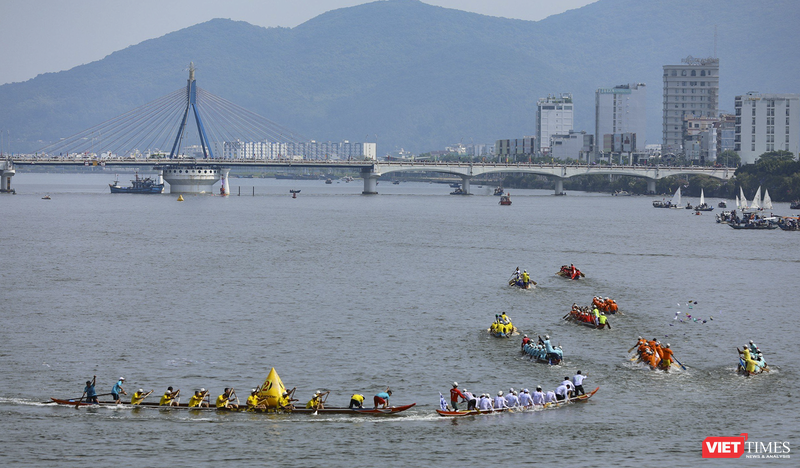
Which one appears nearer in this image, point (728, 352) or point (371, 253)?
point (728, 352)

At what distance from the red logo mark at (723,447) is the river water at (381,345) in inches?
20.7

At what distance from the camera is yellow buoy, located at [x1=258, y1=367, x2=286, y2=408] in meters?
42.2

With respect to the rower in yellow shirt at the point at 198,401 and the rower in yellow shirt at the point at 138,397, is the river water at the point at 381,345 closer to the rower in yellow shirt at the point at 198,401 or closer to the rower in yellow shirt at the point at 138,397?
the rower in yellow shirt at the point at 138,397

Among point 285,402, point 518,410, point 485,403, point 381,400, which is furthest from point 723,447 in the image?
point 285,402

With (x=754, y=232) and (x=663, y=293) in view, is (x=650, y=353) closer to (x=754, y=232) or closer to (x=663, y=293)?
(x=663, y=293)

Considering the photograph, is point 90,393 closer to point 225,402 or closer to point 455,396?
point 225,402

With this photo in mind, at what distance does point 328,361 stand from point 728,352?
976 inches

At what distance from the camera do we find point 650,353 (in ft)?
164

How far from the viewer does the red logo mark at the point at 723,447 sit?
3716 cm

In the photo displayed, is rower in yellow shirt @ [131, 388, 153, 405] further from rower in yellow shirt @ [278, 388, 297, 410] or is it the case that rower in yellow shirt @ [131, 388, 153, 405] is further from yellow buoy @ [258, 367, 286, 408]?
rower in yellow shirt @ [278, 388, 297, 410]

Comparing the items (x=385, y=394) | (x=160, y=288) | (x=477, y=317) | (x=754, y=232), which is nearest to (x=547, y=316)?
(x=477, y=317)

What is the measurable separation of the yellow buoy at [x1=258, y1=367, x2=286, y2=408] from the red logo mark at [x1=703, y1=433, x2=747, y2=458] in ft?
64.1

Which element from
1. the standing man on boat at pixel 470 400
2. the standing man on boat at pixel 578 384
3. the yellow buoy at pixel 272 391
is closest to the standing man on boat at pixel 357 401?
the yellow buoy at pixel 272 391

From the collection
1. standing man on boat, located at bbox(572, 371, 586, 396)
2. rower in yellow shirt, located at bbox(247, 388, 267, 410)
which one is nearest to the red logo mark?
standing man on boat, located at bbox(572, 371, 586, 396)
